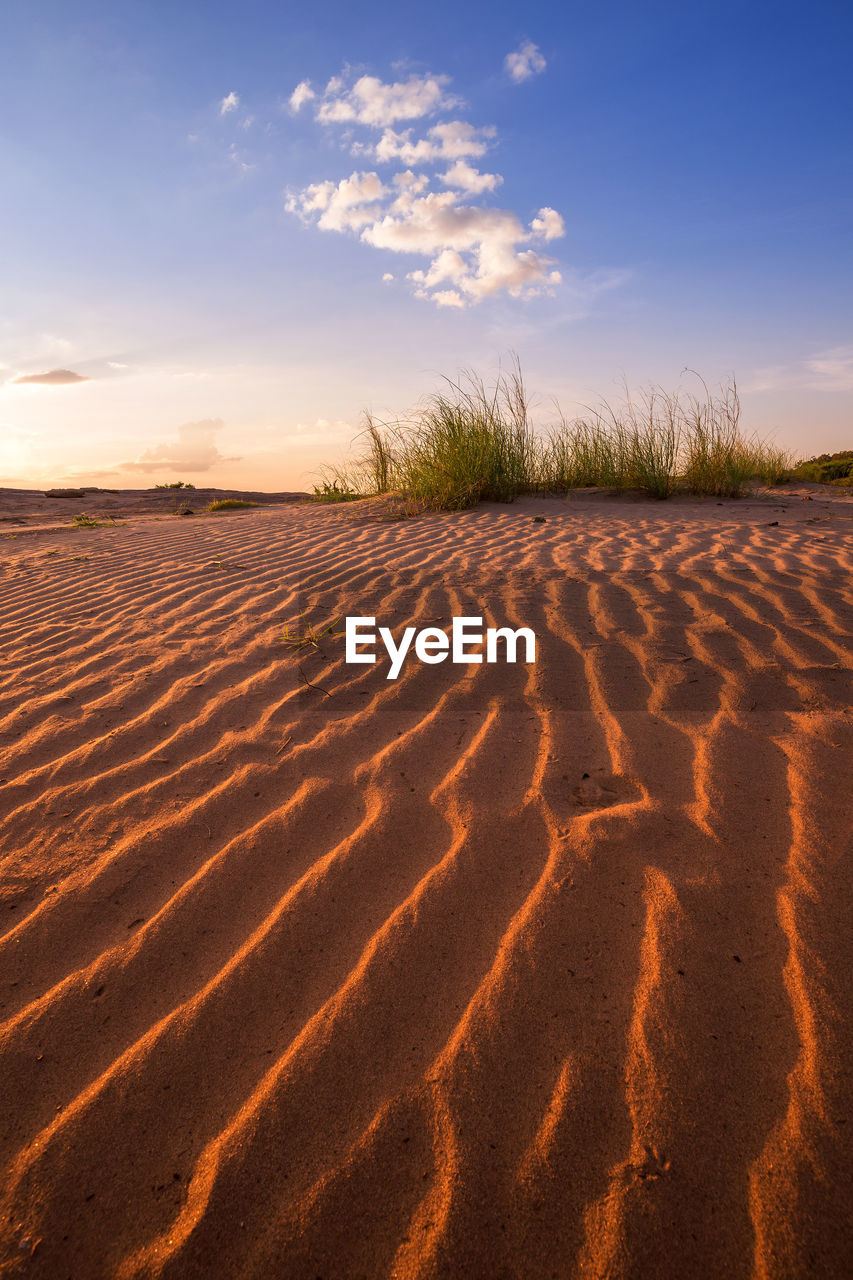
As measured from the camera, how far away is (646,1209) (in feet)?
3.56

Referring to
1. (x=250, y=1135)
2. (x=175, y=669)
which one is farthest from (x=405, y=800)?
(x=175, y=669)

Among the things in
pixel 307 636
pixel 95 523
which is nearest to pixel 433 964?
pixel 307 636

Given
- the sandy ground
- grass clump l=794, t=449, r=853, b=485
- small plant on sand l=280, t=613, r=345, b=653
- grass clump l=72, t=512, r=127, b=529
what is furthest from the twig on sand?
grass clump l=794, t=449, r=853, b=485

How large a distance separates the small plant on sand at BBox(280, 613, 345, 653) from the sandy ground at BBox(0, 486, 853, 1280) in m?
0.25

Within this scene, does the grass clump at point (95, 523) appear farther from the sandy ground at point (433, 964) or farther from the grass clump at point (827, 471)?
the grass clump at point (827, 471)

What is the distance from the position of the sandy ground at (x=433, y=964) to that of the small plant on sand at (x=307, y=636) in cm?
25

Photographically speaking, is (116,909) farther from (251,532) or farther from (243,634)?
(251,532)

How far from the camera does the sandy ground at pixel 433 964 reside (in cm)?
110

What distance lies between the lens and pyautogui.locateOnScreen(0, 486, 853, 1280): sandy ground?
43.3 inches

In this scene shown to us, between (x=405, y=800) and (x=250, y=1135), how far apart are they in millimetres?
1048

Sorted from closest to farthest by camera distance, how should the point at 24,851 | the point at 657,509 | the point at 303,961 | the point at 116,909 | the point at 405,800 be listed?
the point at 303,961 → the point at 116,909 → the point at 24,851 → the point at 405,800 → the point at 657,509

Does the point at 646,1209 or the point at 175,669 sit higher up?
the point at 175,669

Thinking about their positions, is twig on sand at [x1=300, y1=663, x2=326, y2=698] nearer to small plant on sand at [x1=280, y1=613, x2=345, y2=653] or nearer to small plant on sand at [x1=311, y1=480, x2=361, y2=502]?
small plant on sand at [x1=280, y1=613, x2=345, y2=653]

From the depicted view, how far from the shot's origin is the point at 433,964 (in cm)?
155
